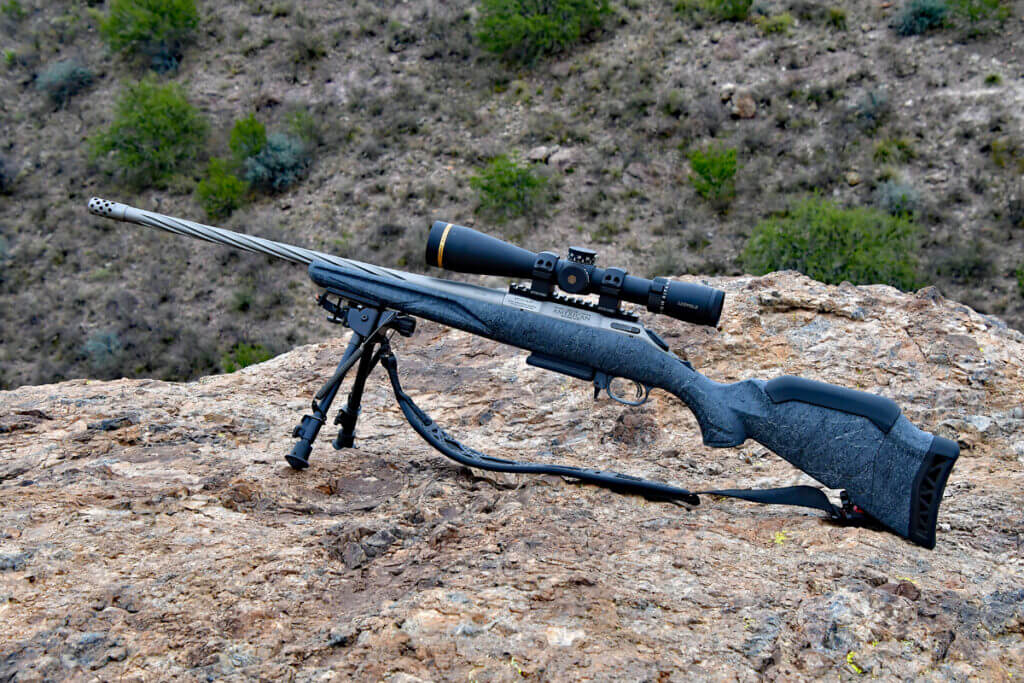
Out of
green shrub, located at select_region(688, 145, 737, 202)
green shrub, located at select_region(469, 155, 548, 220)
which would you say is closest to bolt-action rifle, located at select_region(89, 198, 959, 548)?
green shrub, located at select_region(469, 155, 548, 220)

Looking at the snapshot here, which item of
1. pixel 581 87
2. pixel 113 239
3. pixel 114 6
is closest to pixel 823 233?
pixel 581 87

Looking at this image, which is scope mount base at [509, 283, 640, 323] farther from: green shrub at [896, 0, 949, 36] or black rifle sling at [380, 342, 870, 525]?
green shrub at [896, 0, 949, 36]

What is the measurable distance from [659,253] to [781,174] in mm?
2800

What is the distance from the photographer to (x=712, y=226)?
510 inches

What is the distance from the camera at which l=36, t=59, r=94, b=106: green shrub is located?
63.6 ft

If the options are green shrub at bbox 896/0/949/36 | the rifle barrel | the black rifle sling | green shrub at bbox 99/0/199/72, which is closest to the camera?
the black rifle sling

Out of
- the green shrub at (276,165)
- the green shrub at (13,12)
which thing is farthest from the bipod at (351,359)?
the green shrub at (13,12)

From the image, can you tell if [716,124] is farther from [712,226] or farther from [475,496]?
[475,496]

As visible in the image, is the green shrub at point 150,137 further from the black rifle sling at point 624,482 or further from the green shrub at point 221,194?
the black rifle sling at point 624,482

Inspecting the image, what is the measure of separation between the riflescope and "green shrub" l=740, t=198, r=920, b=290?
740 centimetres

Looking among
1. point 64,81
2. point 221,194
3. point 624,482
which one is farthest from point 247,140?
point 624,482

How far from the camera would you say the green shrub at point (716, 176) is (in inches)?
514

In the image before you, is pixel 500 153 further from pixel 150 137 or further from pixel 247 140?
pixel 150 137

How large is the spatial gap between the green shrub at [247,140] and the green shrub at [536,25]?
17.5 ft
